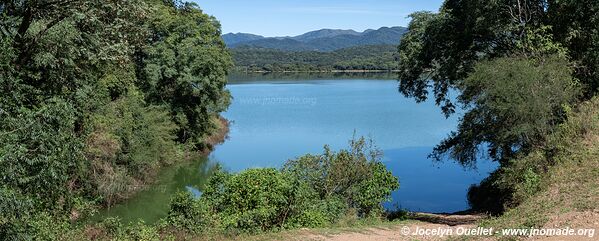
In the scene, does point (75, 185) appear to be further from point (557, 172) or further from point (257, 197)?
point (557, 172)

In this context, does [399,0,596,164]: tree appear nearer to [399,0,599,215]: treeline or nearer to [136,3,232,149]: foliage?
[399,0,599,215]: treeline

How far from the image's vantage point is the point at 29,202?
7.78m

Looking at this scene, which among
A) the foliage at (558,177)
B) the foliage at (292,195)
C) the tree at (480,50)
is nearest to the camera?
the foliage at (558,177)

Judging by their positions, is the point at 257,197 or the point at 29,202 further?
the point at 257,197

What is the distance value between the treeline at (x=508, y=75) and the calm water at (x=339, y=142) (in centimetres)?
371

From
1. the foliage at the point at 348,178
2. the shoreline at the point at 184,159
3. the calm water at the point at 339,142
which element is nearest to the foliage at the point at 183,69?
the shoreline at the point at 184,159

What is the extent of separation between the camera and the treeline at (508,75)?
15.9 m

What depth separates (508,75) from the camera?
666 inches

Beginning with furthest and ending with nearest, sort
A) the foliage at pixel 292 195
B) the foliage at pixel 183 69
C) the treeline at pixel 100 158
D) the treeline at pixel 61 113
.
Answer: the foliage at pixel 183 69, the foliage at pixel 292 195, the treeline at pixel 100 158, the treeline at pixel 61 113

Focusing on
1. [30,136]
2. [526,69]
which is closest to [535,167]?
[526,69]

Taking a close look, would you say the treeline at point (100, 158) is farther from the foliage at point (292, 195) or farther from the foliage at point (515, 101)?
the foliage at point (515, 101)

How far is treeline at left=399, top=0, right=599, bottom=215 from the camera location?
15852 millimetres

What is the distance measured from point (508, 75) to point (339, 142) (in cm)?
2379

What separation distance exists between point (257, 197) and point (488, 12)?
12426 mm
